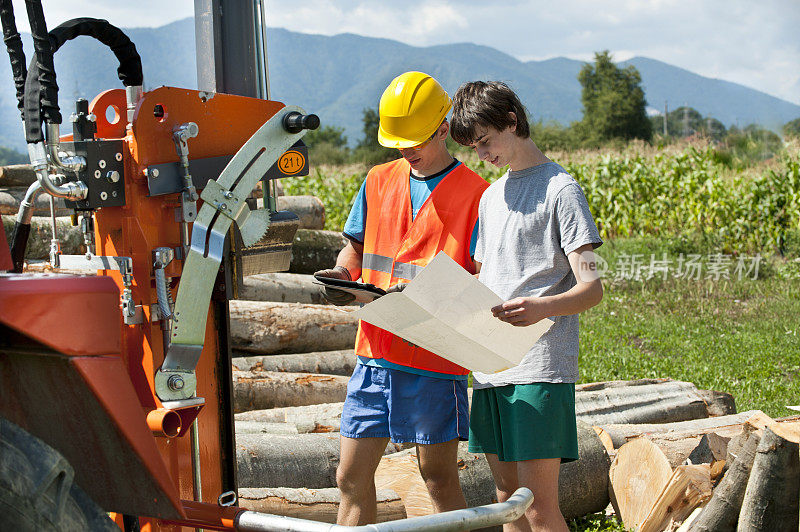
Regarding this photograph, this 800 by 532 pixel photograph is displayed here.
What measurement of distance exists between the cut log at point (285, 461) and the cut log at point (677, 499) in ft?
5.30

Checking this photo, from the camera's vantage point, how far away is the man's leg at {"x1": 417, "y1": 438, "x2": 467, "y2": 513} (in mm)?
3082

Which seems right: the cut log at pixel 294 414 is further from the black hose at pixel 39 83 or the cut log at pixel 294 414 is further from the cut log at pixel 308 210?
the cut log at pixel 308 210

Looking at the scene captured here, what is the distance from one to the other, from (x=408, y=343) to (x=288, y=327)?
10.9 feet

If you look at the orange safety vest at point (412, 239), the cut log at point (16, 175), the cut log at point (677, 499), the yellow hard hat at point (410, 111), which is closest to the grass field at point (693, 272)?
the cut log at point (677, 499)

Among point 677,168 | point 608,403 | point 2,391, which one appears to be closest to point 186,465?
point 2,391

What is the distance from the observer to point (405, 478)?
12.5 feet

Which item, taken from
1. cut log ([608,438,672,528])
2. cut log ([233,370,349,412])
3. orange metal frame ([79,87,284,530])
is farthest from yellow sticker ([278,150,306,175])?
cut log ([233,370,349,412])

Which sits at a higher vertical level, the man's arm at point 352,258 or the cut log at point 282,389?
the man's arm at point 352,258

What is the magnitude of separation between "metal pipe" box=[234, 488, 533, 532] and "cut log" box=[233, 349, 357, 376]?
12.1 ft

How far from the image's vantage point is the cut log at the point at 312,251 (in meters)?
7.98

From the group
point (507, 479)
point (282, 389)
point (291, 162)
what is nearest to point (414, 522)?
point (507, 479)

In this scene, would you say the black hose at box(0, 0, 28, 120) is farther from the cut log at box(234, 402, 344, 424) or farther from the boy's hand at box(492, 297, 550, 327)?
the cut log at box(234, 402, 344, 424)

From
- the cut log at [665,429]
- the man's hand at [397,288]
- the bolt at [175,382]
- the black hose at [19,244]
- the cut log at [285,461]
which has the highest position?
the black hose at [19,244]

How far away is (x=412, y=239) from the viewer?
3.17 metres
